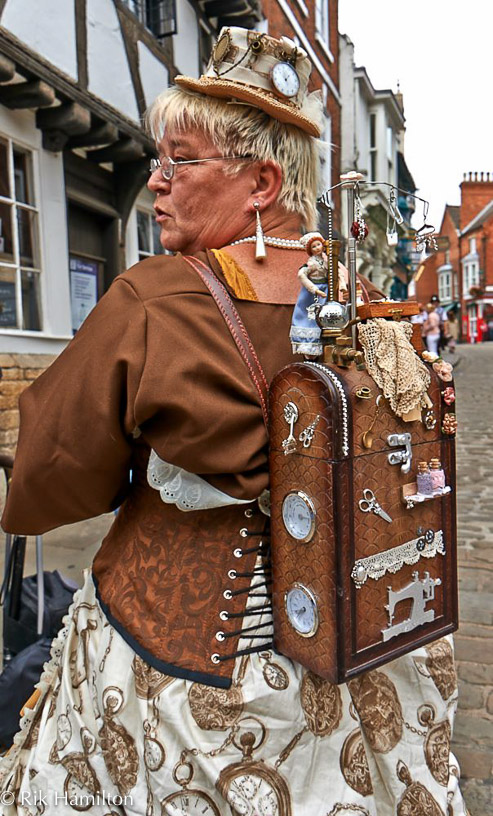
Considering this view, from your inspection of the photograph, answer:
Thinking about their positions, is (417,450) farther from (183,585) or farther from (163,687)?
(163,687)

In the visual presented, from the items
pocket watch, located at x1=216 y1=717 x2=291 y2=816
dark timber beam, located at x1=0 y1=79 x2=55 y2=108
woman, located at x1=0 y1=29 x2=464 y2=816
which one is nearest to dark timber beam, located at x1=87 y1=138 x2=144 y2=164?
dark timber beam, located at x1=0 y1=79 x2=55 y2=108

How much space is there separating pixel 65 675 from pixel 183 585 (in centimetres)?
41

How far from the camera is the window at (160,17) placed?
6.88m

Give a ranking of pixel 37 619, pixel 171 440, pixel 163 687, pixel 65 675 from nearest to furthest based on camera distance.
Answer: pixel 171 440, pixel 163 687, pixel 65 675, pixel 37 619

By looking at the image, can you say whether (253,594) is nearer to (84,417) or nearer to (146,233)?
(84,417)

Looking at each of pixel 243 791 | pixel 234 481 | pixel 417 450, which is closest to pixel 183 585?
pixel 234 481

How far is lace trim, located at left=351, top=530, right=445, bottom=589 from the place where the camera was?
110 cm

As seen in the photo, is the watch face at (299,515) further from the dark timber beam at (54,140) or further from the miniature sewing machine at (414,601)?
the dark timber beam at (54,140)

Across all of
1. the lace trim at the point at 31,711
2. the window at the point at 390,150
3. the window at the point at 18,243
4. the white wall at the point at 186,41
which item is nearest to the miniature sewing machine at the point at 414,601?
the lace trim at the point at 31,711

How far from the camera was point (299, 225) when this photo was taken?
142 cm

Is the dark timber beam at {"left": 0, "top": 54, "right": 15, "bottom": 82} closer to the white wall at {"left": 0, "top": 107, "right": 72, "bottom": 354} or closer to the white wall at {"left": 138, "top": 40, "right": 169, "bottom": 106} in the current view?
the white wall at {"left": 0, "top": 107, "right": 72, "bottom": 354}

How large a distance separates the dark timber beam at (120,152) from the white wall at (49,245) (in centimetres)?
69

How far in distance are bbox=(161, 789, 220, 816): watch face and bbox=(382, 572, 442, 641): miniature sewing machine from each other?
47 centimetres

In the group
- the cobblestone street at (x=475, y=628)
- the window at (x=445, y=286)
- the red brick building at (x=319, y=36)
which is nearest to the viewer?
the cobblestone street at (x=475, y=628)
